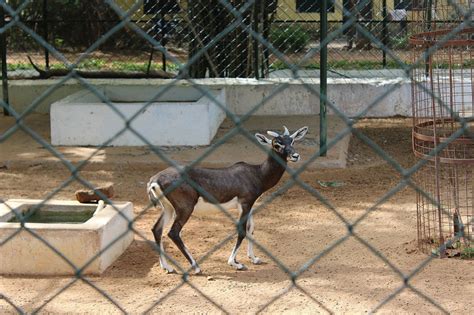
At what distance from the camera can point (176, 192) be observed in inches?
220

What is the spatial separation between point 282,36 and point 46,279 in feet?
24.4

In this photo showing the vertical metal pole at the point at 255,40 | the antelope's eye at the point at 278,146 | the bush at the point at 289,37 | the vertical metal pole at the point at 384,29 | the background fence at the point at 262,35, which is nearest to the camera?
the antelope's eye at the point at 278,146

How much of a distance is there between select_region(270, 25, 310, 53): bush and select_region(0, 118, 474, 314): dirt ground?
378cm

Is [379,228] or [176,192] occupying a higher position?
[176,192]

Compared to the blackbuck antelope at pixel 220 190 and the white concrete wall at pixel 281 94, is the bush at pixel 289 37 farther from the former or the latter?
the blackbuck antelope at pixel 220 190

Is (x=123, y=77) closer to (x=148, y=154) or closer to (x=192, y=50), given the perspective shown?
(x=192, y=50)

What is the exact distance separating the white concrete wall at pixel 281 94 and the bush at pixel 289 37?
0.56 m

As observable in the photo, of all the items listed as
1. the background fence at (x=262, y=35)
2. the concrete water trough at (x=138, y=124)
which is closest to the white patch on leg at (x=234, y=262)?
the concrete water trough at (x=138, y=124)

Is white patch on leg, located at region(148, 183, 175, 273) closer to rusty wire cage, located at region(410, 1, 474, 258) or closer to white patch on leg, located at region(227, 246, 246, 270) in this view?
white patch on leg, located at region(227, 246, 246, 270)

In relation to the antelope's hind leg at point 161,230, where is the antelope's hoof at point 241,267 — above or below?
below

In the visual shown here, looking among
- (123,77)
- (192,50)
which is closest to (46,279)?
(192,50)

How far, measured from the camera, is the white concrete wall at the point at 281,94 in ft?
35.8

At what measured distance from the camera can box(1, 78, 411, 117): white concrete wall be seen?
35.8 feet

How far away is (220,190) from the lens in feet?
18.8
